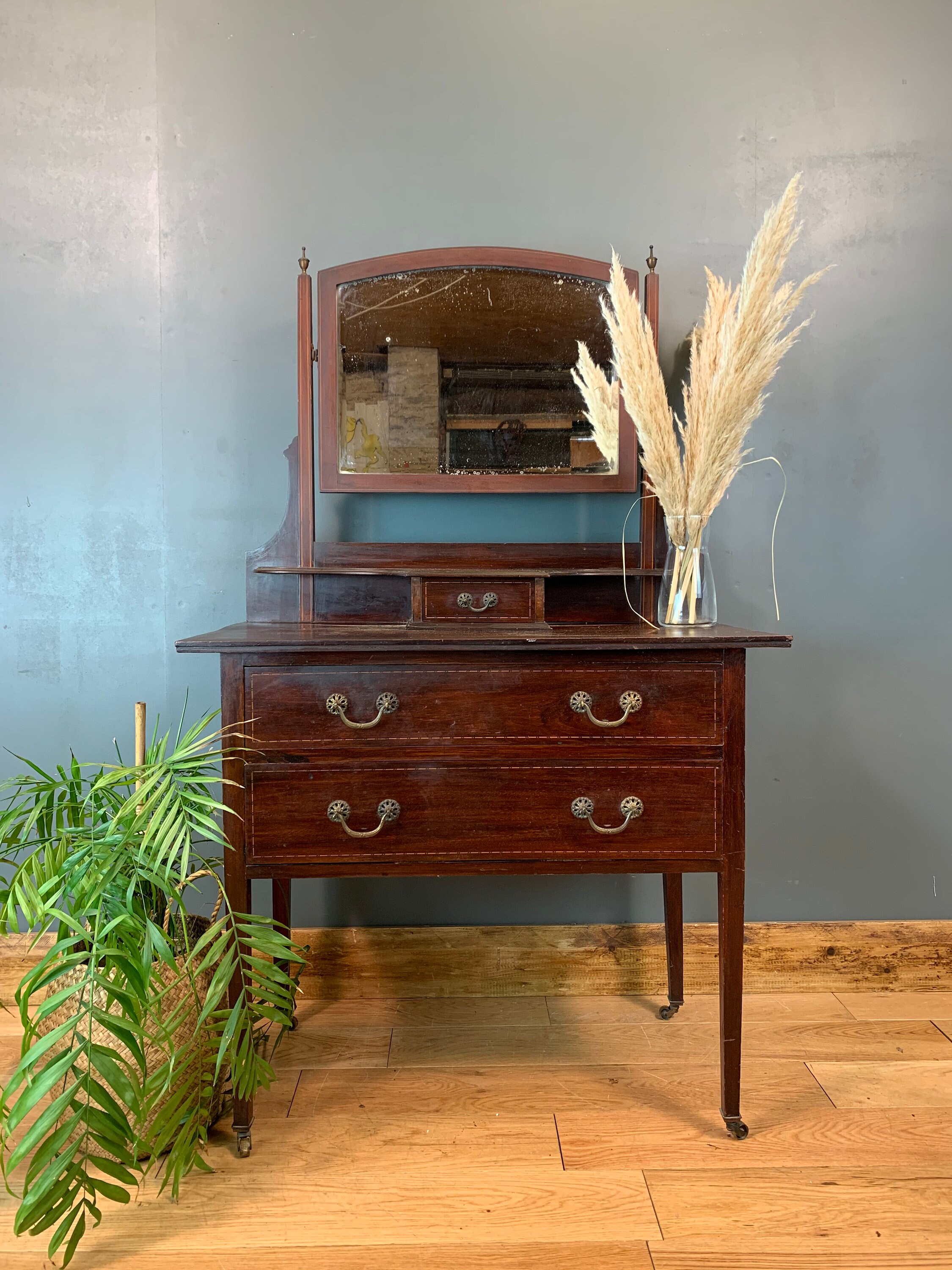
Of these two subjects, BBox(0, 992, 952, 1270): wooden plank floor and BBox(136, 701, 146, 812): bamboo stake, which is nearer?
BBox(0, 992, 952, 1270): wooden plank floor

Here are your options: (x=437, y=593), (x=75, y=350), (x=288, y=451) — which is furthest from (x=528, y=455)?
(x=75, y=350)

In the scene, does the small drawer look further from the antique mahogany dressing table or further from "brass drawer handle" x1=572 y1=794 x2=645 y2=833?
"brass drawer handle" x1=572 y1=794 x2=645 y2=833

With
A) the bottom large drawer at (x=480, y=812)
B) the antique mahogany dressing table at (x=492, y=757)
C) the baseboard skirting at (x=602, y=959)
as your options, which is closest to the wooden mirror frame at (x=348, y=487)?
the antique mahogany dressing table at (x=492, y=757)

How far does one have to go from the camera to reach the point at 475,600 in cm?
169

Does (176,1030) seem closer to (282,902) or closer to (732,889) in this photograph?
(282,902)

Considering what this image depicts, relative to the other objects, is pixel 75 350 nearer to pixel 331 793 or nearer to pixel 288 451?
pixel 288 451

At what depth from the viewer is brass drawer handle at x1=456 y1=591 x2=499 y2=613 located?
1691mm

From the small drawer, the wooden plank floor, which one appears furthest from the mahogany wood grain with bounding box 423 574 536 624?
the wooden plank floor

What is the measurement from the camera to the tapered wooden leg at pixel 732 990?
1.40 m

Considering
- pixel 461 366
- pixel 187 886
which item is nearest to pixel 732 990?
pixel 187 886

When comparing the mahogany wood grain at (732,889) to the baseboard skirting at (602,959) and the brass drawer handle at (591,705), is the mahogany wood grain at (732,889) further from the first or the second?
the baseboard skirting at (602,959)

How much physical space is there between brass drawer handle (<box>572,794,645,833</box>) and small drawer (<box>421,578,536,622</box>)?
0.44 metres

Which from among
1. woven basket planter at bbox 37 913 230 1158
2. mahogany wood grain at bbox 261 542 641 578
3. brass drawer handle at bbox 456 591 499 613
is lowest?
woven basket planter at bbox 37 913 230 1158

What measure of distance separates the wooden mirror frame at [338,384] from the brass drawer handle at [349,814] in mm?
712
